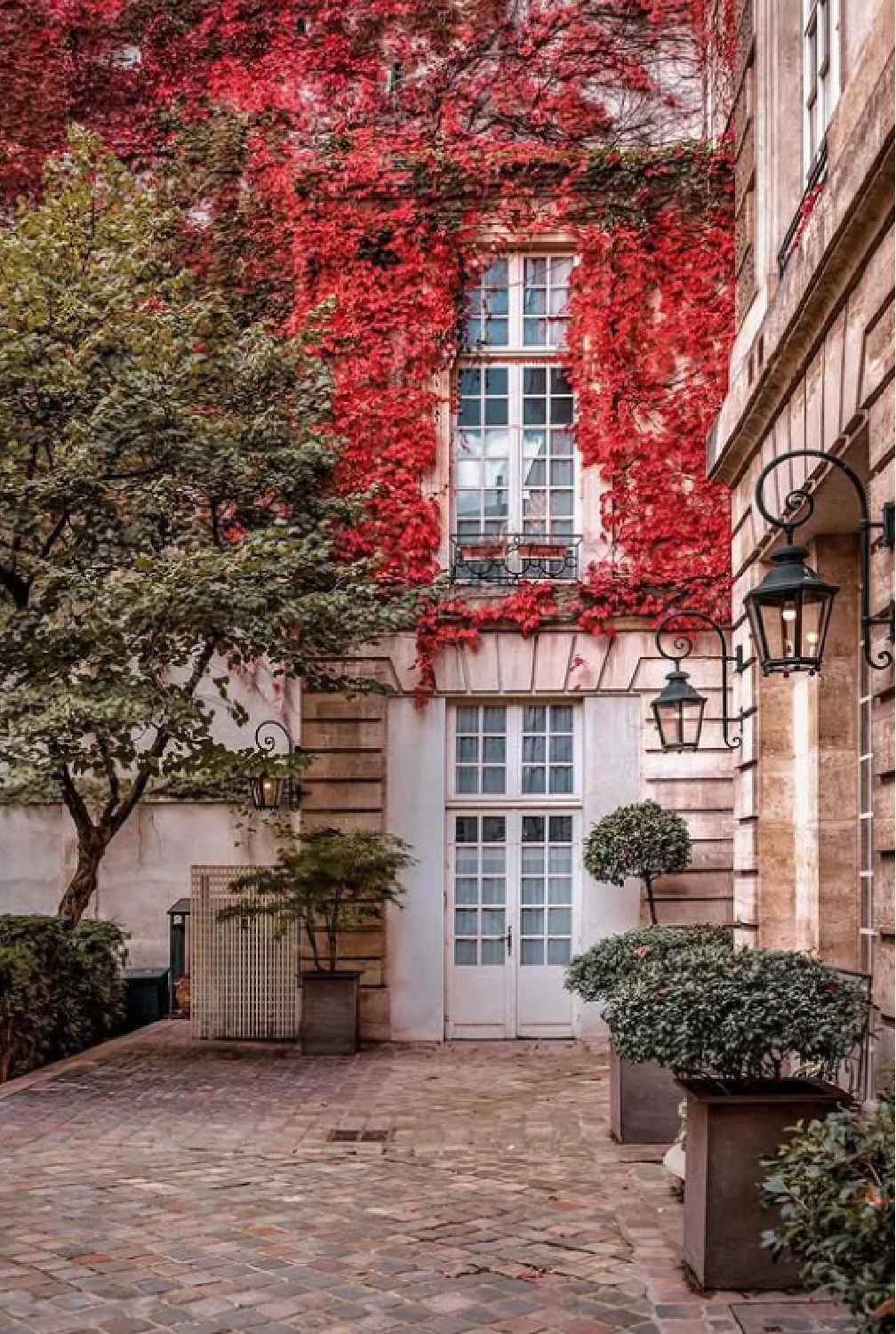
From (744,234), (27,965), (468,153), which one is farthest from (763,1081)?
(468,153)

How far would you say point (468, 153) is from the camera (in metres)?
14.6

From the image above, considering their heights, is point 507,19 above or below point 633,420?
above

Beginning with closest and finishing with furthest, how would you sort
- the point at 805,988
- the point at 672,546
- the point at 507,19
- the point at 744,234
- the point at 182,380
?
the point at 805,988 → the point at 744,234 → the point at 182,380 → the point at 672,546 → the point at 507,19

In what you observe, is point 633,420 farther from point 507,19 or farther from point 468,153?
point 507,19

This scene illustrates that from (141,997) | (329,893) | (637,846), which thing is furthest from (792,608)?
(141,997)

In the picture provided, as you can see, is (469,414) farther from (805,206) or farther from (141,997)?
(805,206)

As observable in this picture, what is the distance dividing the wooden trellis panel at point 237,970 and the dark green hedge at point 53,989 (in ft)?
2.68

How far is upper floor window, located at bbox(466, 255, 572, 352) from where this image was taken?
586 inches

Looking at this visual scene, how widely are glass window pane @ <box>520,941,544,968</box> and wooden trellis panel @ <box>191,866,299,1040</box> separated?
2.15m

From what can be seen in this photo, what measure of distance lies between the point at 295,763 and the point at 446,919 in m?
3.29

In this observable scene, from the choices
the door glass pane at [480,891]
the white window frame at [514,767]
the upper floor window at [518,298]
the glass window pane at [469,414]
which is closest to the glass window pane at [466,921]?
the door glass pane at [480,891]

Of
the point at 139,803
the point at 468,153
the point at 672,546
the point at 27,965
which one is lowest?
the point at 27,965

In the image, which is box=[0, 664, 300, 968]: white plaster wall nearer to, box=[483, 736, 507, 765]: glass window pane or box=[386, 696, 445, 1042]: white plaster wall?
box=[386, 696, 445, 1042]: white plaster wall

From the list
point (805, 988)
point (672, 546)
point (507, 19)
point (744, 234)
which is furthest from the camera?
point (507, 19)
